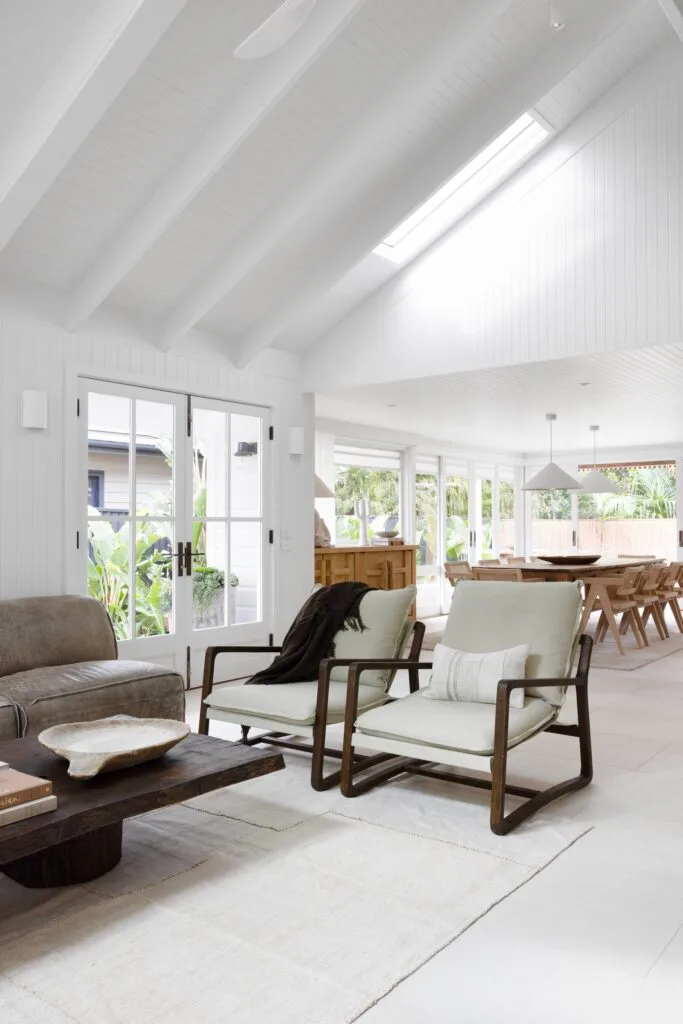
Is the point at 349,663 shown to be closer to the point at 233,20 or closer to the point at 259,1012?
the point at 259,1012

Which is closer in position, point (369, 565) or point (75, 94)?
point (75, 94)

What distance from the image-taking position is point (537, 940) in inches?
90.7

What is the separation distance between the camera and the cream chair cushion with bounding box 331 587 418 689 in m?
4.13

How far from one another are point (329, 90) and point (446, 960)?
4111 mm

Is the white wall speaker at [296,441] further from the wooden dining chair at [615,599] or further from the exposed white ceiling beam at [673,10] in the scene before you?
the exposed white ceiling beam at [673,10]

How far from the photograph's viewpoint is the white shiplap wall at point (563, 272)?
5.36 metres

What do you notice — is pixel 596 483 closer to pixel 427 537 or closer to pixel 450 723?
pixel 427 537

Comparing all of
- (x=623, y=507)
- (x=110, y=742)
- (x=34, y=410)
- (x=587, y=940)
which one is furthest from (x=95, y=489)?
(x=623, y=507)

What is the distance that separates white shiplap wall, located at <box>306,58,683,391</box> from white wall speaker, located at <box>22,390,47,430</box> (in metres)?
2.61

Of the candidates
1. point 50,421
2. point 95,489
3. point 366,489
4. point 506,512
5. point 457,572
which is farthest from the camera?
point 506,512

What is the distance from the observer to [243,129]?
4117 millimetres

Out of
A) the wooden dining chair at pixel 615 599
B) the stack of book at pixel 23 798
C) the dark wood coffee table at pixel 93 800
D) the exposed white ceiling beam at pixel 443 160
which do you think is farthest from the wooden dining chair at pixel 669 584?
the stack of book at pixel 23 798

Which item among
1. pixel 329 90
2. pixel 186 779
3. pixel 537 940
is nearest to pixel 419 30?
pixel 329 90

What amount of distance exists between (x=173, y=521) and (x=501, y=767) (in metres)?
3.24
